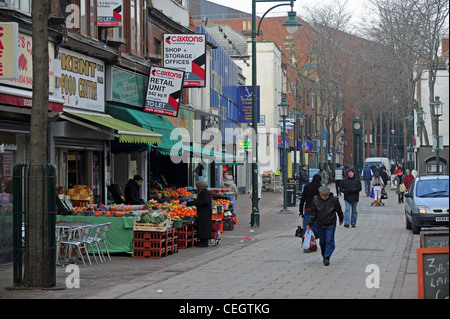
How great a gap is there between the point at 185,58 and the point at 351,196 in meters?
7.00

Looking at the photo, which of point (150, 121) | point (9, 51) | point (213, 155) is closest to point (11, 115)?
point (9, 51)

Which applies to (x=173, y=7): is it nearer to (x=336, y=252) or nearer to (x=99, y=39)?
(x=99, y=39)

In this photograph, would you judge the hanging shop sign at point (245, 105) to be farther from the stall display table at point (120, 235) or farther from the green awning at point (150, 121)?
the stall display table at point (120, 235)

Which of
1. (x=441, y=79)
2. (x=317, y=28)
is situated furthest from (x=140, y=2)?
(x=441, y=79)

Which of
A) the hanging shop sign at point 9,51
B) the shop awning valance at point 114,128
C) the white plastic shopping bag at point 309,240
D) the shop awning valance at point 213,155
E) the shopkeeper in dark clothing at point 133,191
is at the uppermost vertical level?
the hanging shop sign at point 9,51

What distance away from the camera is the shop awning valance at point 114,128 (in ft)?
58.1

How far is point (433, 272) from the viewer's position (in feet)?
29.0

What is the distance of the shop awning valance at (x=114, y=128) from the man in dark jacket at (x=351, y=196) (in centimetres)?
679

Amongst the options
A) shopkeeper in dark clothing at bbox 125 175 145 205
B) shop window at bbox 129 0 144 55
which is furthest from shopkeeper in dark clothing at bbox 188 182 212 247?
shop window at bbox 129 0 144 55

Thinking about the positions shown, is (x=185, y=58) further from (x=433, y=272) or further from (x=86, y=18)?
(x=433, y=272)

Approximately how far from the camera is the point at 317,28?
59.5 metres

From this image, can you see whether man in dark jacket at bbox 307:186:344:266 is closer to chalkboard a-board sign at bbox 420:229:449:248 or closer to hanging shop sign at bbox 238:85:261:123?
chalkboard a-board sign at bbox 420:229:449:248

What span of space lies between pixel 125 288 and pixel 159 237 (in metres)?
4.71

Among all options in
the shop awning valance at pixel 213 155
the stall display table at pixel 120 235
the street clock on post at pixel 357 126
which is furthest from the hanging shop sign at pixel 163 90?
the street clock on post at pixel 357 126
